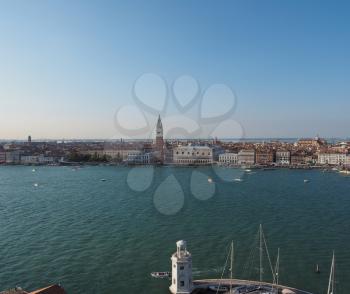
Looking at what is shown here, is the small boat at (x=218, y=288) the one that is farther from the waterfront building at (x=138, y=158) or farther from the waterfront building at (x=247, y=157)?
the waterfront building at (x=138, y=158)

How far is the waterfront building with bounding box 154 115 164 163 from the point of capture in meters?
34.8

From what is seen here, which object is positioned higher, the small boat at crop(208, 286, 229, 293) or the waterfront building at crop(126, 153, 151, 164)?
the waterfront building at crop(126, 153, 151, 164)

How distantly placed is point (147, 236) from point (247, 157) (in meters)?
25.2

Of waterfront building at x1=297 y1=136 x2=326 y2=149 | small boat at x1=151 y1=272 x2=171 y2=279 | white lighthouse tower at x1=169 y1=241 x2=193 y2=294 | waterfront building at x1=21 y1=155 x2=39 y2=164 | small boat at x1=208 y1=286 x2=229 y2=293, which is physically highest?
waterfront building at x1=297 y1=136 x2=326 y2=149

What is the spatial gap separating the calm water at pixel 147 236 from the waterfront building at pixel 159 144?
17947 mm

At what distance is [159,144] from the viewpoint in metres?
35.3

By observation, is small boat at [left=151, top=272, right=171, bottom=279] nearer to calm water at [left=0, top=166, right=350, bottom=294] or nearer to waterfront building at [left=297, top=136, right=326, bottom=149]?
calm water at [left=0, top=166, right=350, bottom=294]

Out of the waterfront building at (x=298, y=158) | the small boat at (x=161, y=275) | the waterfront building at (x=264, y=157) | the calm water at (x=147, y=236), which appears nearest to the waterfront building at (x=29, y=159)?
the waterfront building at (x=264, y=157)

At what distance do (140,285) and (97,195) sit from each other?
9929mm

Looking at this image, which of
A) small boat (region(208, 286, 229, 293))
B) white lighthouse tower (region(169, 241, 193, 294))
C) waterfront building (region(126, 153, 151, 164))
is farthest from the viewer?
waterfront building (region(126, 153, 151, 164))

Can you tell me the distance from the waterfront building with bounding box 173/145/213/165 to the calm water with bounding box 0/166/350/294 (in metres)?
17.4

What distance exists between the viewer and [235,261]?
764 centimetres

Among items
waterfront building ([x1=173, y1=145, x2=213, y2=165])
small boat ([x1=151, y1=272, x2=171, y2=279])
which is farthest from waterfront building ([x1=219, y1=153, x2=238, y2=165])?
small boat ([x1=151, y1=272, x2=171, y2=279])

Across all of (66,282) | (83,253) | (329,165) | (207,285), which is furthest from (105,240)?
(329,165)
